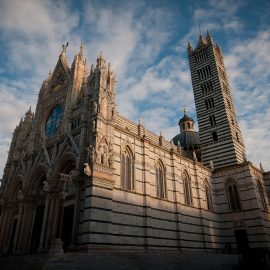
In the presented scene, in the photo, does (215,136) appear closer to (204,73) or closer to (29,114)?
(204,73)

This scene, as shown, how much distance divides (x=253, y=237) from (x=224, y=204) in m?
4.07

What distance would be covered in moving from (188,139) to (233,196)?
577 inches

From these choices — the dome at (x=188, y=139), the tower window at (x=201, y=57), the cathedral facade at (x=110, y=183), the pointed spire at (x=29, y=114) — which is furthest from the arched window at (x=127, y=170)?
the tower window at (x=201, y=57)

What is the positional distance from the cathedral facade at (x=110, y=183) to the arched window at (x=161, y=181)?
9 centimetres

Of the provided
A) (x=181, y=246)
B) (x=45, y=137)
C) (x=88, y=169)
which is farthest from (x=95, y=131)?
(x=181, y=246)

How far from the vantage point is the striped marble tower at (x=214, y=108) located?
97.7ft

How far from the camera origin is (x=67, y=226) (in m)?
18.0

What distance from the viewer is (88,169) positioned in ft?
54.1

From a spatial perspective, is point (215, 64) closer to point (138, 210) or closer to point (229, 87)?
point (229, 87)

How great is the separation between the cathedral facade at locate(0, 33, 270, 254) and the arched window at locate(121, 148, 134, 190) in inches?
3.0

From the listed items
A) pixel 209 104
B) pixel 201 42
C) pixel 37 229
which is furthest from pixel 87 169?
pixel 201 42

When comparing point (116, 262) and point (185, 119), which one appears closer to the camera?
point (116, 262)

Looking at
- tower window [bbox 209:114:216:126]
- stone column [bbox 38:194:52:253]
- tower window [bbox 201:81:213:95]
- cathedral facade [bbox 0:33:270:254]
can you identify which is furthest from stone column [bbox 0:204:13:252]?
tower window [bbox 201:81:213:95]

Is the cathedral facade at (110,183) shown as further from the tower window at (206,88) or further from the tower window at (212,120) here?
the tower window at (206,88)
